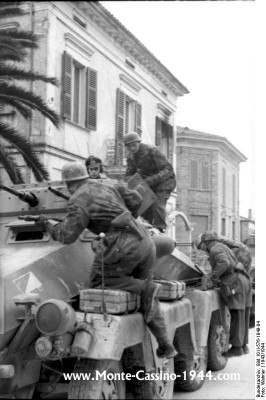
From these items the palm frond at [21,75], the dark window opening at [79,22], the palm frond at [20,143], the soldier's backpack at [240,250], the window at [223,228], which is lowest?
the soldier's backpack at [240,250]

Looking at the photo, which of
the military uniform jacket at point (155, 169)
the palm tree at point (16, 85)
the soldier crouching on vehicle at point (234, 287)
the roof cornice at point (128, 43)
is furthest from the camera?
the soldier crouching on vehicle at point (234, 287)

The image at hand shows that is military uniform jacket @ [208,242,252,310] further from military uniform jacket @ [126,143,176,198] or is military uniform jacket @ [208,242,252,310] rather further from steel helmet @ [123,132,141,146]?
steel helmet @ [123,132,141,146]

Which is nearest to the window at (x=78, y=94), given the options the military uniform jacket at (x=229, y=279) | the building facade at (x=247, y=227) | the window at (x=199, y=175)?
the window at (x=199, y=175)

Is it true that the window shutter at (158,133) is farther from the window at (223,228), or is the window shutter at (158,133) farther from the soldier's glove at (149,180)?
the window at (223,228)

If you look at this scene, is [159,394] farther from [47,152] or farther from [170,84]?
[170,84]

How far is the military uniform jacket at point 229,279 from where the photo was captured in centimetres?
604

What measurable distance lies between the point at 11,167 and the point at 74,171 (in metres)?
0.45

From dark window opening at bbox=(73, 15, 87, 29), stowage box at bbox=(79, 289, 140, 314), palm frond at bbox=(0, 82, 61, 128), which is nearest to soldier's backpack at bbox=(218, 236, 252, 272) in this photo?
stowage box at bbox=(79, 289, 140, 314)

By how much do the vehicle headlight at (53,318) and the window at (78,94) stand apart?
4.16 feet

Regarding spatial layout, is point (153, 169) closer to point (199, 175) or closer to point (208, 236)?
point (199, 175)

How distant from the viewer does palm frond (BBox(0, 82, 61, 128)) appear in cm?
400

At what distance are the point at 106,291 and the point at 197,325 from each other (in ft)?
6.35

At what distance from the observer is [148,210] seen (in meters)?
5.21

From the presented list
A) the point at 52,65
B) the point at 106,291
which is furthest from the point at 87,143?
the point at 106,291
